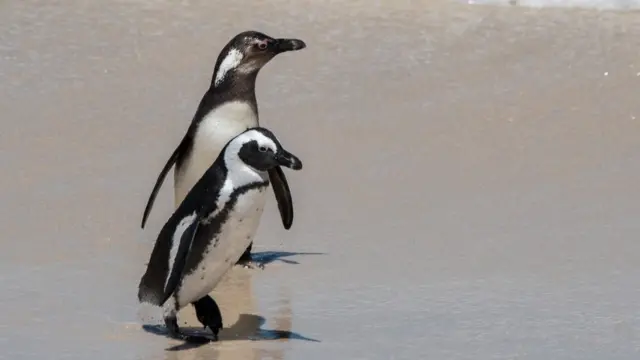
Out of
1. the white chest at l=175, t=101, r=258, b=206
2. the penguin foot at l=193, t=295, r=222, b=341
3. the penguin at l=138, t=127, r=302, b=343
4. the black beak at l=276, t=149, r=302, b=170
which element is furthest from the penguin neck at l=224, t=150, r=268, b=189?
the white chest at l=175, t=101, r=258, b=206

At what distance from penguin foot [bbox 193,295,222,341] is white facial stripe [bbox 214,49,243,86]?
1.29 m

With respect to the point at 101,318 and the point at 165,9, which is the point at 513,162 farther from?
the point at 165,9

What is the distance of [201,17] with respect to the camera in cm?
845

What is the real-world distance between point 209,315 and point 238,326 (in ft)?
0.54

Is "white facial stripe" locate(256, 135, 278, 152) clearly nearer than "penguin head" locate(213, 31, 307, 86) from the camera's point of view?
Yes

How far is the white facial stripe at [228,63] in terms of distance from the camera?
536 centimetres

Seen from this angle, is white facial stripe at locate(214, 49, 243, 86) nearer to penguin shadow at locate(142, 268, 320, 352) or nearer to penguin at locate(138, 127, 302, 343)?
penguin shadow at locate(142, 268, 320, 352)

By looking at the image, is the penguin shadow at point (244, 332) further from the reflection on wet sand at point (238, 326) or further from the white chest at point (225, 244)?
the white chest at point (225, 244)

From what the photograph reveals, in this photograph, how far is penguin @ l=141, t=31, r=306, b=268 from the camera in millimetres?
5199

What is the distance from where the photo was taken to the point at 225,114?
527 centimetres

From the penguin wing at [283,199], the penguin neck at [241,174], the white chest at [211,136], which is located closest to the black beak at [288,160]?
the penguin neck at [241,174]

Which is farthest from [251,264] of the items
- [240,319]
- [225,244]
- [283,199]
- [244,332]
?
[225,244]

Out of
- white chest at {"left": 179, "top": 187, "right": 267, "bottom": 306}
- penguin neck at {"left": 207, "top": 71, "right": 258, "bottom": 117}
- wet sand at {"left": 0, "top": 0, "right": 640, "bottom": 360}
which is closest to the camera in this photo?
white chest at {"left": 179, "top": 187, "right": 267, "bottom": 306}

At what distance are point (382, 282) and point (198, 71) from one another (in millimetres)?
3103
